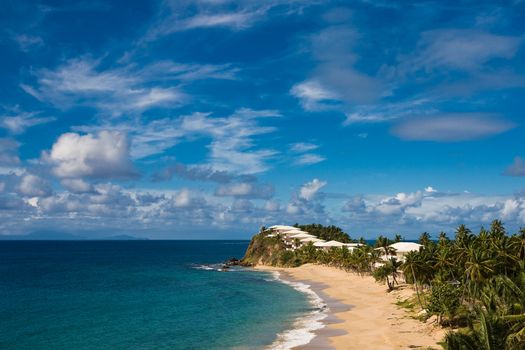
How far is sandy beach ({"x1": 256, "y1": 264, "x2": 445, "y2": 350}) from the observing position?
1809 inches

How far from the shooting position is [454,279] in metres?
64.9

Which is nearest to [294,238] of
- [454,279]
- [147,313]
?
[147,313]

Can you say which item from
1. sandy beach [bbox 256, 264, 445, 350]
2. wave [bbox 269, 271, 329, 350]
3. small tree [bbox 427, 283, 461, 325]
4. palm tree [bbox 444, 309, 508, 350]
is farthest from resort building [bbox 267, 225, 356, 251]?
palm tree [bbox 444, 309, 508, 350]

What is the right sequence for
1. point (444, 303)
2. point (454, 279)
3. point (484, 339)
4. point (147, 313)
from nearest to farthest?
1. point (484, 339)
2. point (444, 303)
3. point (454, 279)
4. point (147, 313)

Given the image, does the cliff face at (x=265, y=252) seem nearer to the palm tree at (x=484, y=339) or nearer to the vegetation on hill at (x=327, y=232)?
the vegetation on hill at (x=327, y=232)

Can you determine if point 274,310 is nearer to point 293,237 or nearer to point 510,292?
point 510,292

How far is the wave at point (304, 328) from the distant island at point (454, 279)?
557 centimetres

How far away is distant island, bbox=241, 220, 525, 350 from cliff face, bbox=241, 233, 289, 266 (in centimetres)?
987

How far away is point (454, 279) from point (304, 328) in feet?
85.4

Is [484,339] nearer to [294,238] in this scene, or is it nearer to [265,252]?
[294,238]

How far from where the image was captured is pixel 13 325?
6106cm

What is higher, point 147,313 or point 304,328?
point 147,313

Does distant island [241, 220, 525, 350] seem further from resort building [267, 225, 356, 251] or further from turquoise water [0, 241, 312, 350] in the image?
turquoise water [0, 241, 312, 350]

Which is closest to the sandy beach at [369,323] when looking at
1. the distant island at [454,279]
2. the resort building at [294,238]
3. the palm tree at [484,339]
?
the distant island at [454,279]
